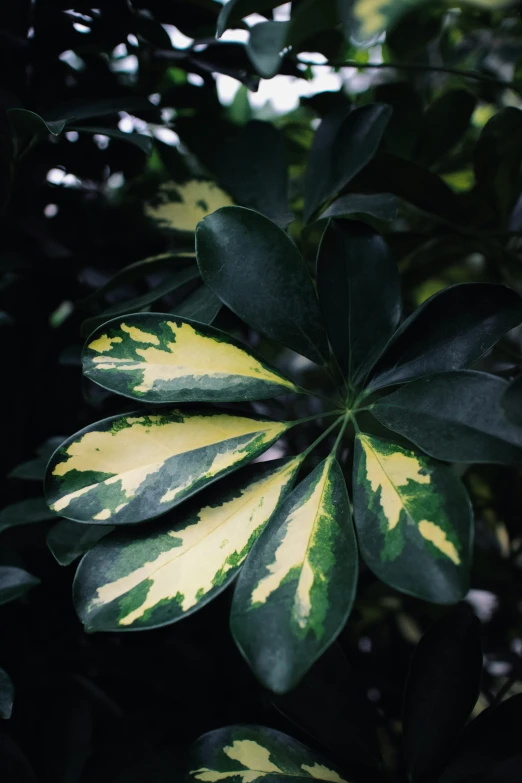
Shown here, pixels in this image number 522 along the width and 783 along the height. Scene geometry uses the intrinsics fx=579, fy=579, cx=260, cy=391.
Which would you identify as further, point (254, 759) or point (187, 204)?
point (187, 204)

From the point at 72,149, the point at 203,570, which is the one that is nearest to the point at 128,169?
the point at 72,149

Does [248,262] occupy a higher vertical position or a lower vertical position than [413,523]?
higher

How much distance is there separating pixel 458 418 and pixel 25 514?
0.38 metres

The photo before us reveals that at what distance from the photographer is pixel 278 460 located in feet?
1.41

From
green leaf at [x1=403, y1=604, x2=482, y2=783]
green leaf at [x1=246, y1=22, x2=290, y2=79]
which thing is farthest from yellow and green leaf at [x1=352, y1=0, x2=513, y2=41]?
green leaf at [x1=403, y1=604, x2=482, y2=783]

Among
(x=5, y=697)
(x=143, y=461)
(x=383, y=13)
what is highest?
(x=383, y=13)

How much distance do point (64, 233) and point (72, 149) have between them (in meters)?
0.10

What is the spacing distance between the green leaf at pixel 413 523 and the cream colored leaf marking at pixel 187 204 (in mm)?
371

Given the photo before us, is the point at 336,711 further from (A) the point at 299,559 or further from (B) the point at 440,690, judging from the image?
(A) the point at 299,559

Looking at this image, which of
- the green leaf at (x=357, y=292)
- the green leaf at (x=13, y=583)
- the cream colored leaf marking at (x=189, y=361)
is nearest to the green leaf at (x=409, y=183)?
the green leaf at (x=357, y=292)

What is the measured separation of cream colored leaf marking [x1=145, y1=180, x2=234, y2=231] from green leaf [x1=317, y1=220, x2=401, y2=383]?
231 mm

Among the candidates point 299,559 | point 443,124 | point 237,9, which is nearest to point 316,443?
point 299,559

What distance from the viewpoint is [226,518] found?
1.29 feet

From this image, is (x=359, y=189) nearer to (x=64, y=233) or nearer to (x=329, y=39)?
(x=329, y=39)
